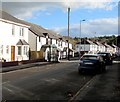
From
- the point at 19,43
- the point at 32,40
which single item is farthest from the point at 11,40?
the point at 32,40

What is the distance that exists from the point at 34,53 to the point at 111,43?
15089 cm

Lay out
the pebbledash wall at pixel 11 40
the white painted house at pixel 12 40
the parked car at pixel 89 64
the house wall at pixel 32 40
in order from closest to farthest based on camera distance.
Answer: the parked car at pixel 89 64, the pebbledash wall at pixel 11 40, the white painted house at pixel 12 40, the house wall at pixel 32 40

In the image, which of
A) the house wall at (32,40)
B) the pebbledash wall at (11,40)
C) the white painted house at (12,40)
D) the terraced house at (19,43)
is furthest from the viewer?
the house wall at (32,40)

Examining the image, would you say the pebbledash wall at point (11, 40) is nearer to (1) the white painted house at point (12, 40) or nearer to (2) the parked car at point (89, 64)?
(1) the white painted house at point (12, 40)

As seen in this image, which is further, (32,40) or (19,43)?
(32,40)

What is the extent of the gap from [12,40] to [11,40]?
12.9 inches

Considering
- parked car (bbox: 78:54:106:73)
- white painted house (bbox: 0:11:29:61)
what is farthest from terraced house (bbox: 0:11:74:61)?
parked car (bbox: 78:54:106:73)

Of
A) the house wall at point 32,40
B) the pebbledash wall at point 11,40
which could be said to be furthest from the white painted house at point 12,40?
the house wall at point 32,40

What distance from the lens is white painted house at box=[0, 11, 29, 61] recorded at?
41656 millimetres

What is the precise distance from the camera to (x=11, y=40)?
1751 inches

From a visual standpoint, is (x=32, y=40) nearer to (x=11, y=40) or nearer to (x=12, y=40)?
(x=12, y=40)

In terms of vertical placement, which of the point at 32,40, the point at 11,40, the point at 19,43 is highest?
the point at 32,40

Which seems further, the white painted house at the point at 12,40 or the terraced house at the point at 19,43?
the terraced house at the point at 19,43

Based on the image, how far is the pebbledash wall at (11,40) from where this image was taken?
41547mm
